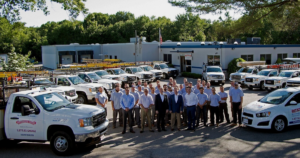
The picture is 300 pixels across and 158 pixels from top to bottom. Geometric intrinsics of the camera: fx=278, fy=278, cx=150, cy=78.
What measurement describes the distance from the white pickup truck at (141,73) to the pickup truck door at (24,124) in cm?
1718

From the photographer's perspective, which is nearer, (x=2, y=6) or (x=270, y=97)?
(x=270, y=97)

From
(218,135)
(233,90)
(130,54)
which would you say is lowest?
(218,135)

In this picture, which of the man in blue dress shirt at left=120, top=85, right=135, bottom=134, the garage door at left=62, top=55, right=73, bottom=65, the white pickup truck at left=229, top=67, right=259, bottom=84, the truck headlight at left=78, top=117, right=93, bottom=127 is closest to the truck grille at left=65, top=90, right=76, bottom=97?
the man in blue dress shirt at left=120, top=85, right=135, bottom=134

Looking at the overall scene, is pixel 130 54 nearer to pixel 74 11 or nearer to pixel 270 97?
pixel 74 11

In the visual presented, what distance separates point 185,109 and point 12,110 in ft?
21.2

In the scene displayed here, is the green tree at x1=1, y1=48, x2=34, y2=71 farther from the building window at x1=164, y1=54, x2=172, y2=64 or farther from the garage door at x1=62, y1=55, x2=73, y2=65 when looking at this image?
the building window at x1=164, y1=54, x2=172, y2=64

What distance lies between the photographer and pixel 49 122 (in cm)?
826

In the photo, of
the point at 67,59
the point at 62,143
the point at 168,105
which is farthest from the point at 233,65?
the point at 67,59

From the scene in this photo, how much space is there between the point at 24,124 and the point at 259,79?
1875 centimetres

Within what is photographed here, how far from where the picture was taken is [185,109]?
1155 cm

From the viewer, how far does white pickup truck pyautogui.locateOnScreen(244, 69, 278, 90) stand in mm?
22252

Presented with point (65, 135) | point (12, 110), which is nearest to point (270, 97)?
point (65, 135)

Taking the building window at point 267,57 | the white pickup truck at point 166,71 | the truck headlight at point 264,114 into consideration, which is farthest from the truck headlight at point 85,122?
the building window at point 267,57

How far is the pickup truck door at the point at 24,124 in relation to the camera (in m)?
8.35
